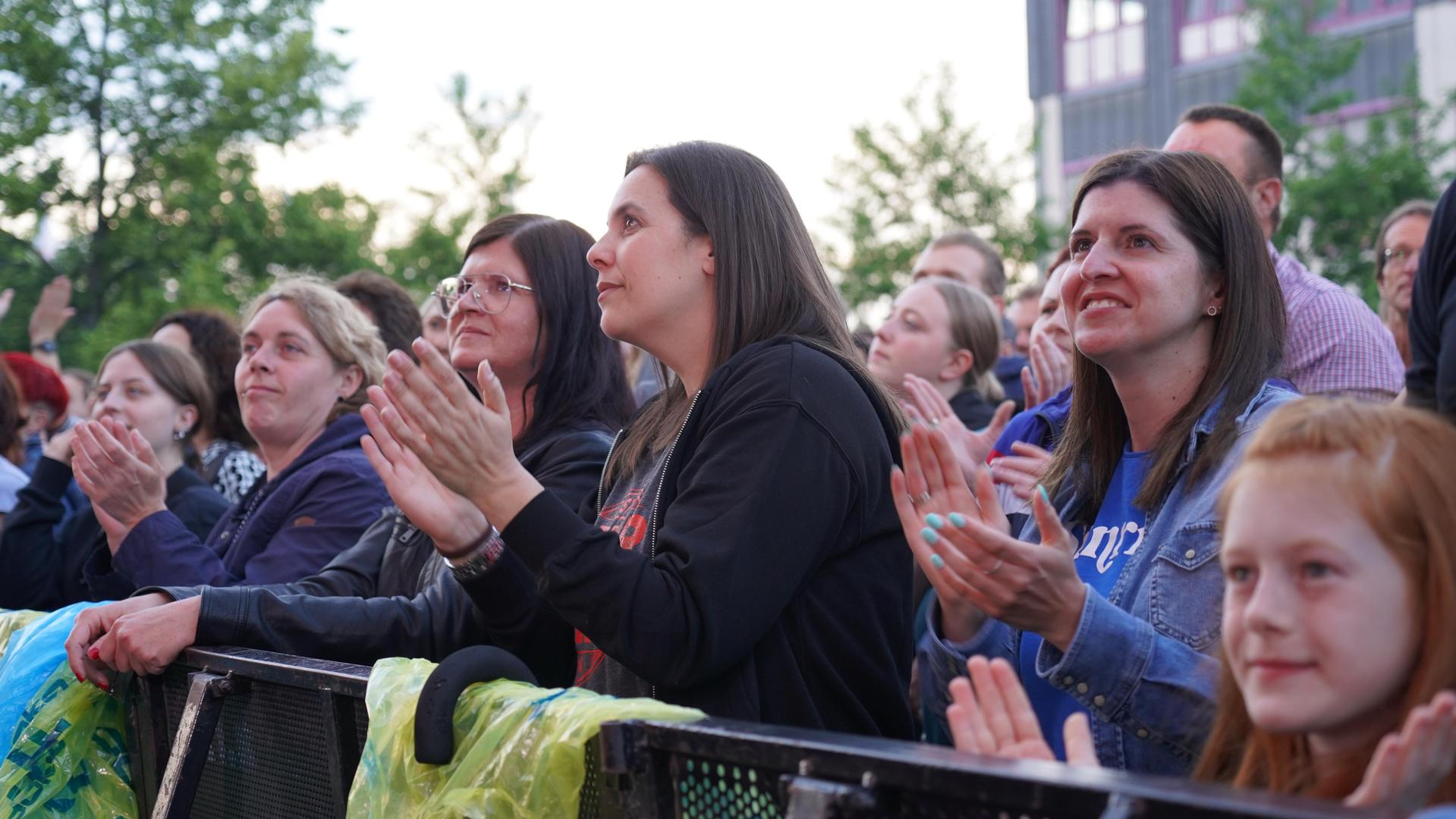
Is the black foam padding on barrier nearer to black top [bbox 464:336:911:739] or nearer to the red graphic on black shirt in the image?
black top [bbox 464:336:911:739]

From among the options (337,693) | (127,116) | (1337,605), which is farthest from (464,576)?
A: (127,116)

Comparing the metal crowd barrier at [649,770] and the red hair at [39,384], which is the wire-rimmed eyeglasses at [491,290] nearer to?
the metal crowd barrier at [649,770]

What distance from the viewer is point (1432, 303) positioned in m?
3.07

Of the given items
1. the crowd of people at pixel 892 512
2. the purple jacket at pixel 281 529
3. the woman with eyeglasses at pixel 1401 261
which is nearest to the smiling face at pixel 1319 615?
the crowd of people at pixel 892 512

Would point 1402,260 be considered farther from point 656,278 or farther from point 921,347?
point 656,278

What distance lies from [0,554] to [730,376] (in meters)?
4.03

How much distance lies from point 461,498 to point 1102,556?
1310 millimetres

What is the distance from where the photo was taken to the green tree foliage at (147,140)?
75.0ft

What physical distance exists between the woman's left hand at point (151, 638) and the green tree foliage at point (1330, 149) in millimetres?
16468

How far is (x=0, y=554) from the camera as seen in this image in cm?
564

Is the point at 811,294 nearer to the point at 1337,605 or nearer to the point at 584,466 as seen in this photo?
the point at 584,466

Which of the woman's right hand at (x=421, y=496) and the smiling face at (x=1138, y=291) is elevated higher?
the smiling face at (x=1138, y=291)

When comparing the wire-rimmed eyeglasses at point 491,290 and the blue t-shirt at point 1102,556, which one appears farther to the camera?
the wire-rimmed eyeglasses at point 491,290

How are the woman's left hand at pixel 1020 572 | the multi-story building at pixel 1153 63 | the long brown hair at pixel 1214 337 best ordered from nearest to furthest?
1. the woman's left hand at pixel 1020 572
2. the long brown hair at pixel 1214 337
3. the multi-story building at pixel 1153 63
